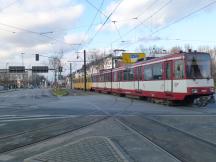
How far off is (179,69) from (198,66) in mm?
1145

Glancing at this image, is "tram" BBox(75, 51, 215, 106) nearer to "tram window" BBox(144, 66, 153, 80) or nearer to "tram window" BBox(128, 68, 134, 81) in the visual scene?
"tram window" BBox(144, 66, 153, 80)

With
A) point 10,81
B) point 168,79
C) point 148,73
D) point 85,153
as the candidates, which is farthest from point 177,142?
point 10,81

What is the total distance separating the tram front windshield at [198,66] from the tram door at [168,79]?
1770 mm

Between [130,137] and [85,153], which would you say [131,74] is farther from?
[85,153]

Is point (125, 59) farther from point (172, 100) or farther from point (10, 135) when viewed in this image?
point (10, 135)

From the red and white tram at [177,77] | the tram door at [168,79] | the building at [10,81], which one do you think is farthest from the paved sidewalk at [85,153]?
the building at [10,81]

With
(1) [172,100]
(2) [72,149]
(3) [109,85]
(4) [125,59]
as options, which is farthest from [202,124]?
(4) [125,59]

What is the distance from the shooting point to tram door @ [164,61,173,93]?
24.6 metres

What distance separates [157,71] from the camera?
27.1 m

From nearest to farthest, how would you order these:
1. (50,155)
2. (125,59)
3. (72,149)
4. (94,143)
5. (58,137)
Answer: (50,155) < (72,149) < (94,143) < (58,137) < (125,59)

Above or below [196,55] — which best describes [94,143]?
below

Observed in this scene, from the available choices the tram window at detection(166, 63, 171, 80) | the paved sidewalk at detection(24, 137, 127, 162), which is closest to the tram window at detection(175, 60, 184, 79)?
the tram window at detection(166, 63, 171, 80)

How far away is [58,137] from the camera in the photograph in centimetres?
1294

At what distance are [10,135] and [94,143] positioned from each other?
422 cm
